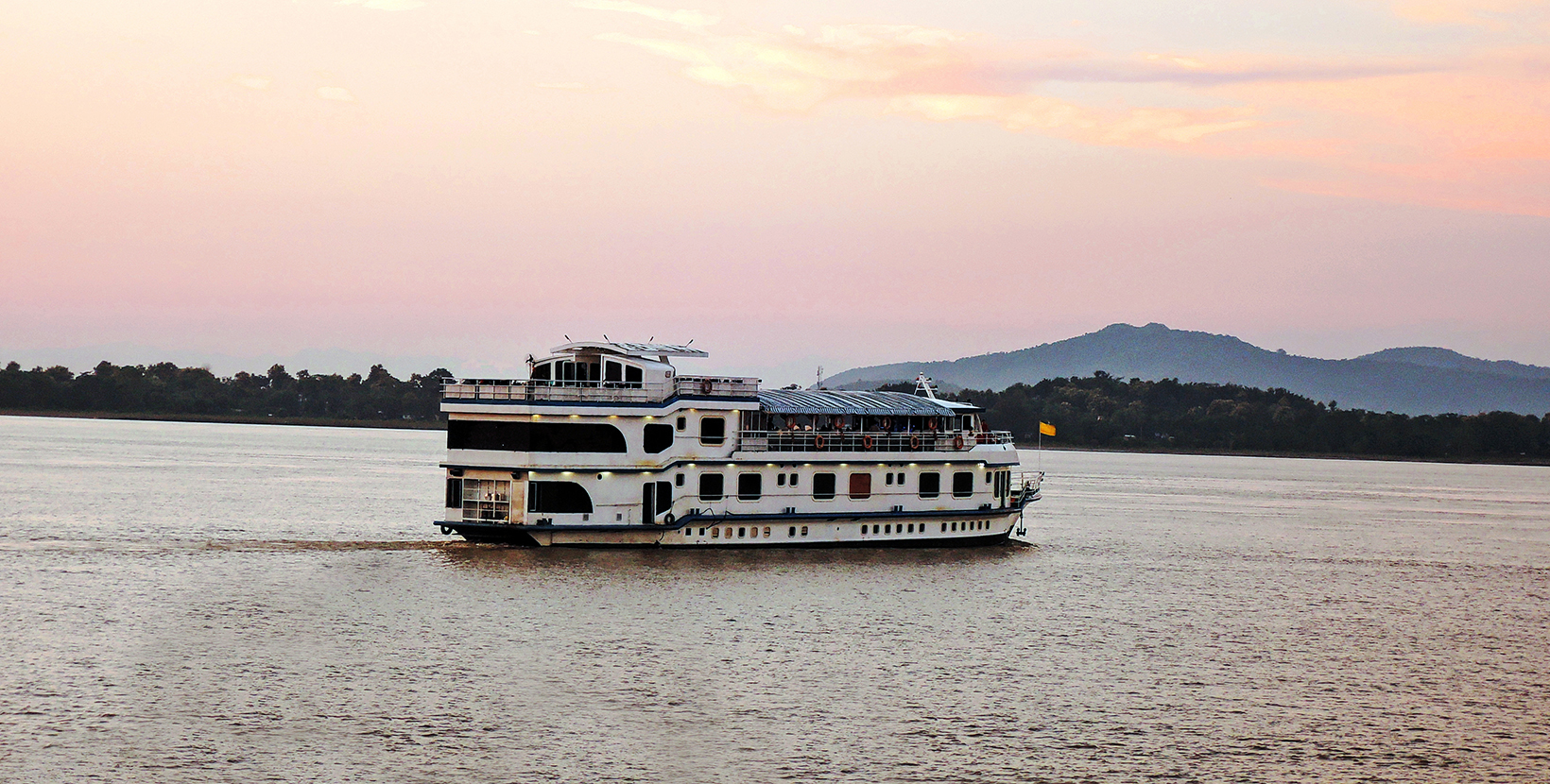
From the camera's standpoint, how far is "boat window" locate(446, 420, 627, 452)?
46.4m

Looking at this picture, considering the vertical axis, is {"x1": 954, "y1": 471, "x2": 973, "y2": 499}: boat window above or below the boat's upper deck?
below

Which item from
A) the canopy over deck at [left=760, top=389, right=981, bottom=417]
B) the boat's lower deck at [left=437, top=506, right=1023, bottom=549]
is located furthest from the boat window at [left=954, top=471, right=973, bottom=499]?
the canopy over deck at [left=760, top=389, right=981, bottom=417]

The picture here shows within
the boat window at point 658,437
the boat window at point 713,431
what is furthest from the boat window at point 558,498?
the boat window at point 713,431

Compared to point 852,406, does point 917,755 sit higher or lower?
lower

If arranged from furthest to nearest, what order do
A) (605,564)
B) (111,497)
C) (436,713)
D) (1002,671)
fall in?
(111,497) < (605,564) < (1002,671) < (436,713)

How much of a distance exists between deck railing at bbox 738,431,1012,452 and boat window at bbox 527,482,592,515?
6.46 meters

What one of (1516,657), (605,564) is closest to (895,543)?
(605,564)

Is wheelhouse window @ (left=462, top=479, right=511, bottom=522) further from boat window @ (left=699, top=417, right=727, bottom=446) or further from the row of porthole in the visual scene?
boat window @ (left=699, top=417, right=727, bottom=446)

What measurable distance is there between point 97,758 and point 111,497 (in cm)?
6055

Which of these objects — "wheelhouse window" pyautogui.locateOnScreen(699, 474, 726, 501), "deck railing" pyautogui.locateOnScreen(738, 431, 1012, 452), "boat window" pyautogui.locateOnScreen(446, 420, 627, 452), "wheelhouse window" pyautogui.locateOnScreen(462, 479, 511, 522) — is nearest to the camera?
"boat window" pyautogui.locateOnScreen(446, 420, 627, 452)

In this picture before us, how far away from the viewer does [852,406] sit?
53344 mm

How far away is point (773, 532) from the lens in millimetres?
50562

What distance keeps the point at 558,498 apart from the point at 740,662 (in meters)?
13.8

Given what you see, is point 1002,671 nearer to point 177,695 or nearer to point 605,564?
point 605,564
